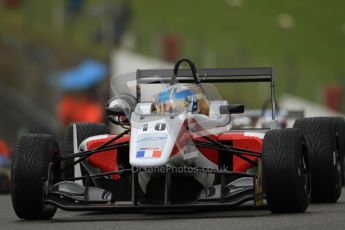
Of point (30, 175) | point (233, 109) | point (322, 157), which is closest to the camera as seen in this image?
point (30, 175)

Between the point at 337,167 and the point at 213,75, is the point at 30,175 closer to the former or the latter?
the point at 213,75

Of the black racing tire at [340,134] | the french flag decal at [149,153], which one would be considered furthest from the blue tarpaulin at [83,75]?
the french flag decal at [149,153]

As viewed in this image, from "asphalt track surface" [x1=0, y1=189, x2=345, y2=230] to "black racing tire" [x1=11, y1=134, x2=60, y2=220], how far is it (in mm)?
148

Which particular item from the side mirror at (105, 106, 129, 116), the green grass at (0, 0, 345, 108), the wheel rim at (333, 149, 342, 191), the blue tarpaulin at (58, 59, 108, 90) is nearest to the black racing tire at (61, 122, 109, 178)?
the side mirror at (105, 106, 129, 116)

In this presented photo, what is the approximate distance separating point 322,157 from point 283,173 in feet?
8.73

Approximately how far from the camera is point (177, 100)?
12672mm

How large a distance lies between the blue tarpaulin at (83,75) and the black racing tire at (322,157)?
40754 mm

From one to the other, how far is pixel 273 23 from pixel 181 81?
59893 millimetres

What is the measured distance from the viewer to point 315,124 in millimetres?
14531

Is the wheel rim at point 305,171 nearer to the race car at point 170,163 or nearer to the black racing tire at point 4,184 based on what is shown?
the race car at point 170,163

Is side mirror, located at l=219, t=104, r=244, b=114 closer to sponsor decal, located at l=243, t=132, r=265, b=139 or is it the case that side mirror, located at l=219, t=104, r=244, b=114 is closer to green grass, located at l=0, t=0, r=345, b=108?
sponsor decal, located at l=243, t=132, r=265, b=139

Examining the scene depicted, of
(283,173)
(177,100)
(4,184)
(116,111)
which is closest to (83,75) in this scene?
(4,184)

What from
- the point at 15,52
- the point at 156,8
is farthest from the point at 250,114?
the point at 156,8

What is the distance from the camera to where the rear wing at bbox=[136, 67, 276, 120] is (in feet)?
47.2
